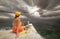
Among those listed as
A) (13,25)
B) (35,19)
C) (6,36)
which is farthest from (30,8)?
(6,36)

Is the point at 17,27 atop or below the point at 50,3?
below

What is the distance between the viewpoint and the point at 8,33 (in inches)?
65.6

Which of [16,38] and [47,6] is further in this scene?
[47,6]

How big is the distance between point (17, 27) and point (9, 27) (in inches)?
6.2

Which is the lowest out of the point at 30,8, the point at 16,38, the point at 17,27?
the point at 16,38

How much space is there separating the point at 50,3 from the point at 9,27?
0.50 m

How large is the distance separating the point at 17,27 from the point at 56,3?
0.50 metres

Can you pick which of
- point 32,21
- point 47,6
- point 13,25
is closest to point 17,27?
point 13,25

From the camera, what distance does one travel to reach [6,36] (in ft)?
5.35

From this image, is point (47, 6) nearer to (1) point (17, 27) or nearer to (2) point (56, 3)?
(2) point (56, 3)

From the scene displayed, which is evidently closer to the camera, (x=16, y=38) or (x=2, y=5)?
(x=16, y=38)

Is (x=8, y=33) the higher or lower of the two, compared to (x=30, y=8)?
lower

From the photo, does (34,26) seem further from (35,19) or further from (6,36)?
(6,36)

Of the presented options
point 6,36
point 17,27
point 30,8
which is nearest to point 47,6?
point 30,8
